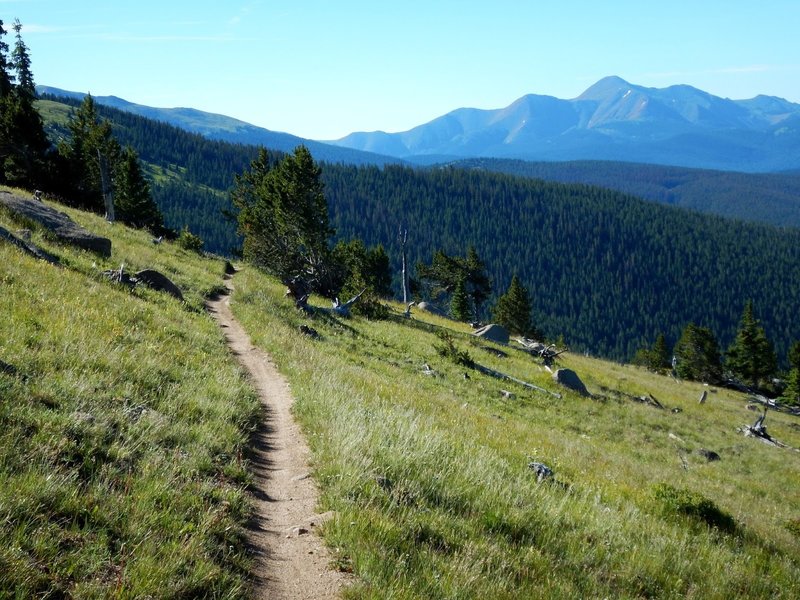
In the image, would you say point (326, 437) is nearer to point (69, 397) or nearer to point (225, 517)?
point (225, 517)

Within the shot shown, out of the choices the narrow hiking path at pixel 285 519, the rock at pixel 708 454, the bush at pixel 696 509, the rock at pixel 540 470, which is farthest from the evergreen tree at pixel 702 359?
the narrow hiking path at pixel 285 519

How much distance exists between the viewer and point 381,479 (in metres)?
6.32

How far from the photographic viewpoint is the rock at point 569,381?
25.9 m

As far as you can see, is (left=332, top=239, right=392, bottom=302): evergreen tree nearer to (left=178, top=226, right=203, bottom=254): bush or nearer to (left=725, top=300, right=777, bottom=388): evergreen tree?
(left=178, top=226, right=203, bottom=254): bush

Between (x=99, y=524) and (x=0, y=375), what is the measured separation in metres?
2.87

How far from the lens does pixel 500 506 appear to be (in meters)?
6.68

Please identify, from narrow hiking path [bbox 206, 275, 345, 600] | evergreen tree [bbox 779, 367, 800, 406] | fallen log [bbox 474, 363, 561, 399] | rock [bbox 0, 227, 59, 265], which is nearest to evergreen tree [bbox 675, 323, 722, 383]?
evergreen tree [bbox 779, 367, 800, 406]

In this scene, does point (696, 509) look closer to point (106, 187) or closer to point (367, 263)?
point (106, 187)

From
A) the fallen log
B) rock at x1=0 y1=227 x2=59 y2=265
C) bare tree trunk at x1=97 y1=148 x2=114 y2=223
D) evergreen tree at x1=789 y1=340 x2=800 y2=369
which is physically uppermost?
bare tree trunk at x1=97 y1=148 x2=114 y2=223

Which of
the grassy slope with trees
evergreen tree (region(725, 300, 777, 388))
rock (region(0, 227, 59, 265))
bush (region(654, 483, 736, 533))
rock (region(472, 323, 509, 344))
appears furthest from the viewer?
evergreen tree (region(725, 300, 777, 388))

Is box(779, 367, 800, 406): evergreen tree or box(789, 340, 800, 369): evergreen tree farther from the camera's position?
box(789, 340, 800, 369): evergreen tree

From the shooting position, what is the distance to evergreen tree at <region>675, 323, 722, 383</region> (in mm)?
71375

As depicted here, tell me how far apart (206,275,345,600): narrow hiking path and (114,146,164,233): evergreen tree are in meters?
51.4

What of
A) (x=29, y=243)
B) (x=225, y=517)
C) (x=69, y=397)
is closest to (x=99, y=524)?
(x=225, y=517)
